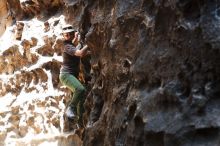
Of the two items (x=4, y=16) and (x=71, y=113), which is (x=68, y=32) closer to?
(x=71, y=113)

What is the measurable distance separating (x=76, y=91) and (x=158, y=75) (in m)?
2.40

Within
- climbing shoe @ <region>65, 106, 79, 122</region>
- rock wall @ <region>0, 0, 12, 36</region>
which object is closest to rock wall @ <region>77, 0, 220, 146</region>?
climbing shoe @ <region>65, 106, 79, 122</region>

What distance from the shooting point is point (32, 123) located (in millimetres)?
7547

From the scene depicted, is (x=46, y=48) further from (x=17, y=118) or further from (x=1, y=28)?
(x=1, y=28)

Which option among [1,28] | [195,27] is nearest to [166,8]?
[195,27]

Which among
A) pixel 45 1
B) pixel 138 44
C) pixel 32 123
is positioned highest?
pixel 45 1

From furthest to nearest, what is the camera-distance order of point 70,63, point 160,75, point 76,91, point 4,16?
1. point 4,16
2. point 70,63
3. point 76,91
4. point 160,75

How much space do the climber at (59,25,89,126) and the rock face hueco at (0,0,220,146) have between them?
564 mm

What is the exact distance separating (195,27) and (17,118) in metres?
4.51

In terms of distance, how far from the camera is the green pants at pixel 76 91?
258 inches

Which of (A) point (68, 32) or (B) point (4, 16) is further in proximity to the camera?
(B) point (4, 16)

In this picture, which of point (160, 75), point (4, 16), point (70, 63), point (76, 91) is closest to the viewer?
point (160, 75)

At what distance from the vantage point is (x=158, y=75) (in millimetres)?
4359

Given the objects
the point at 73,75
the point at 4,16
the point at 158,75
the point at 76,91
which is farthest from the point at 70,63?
the point at 4,16
